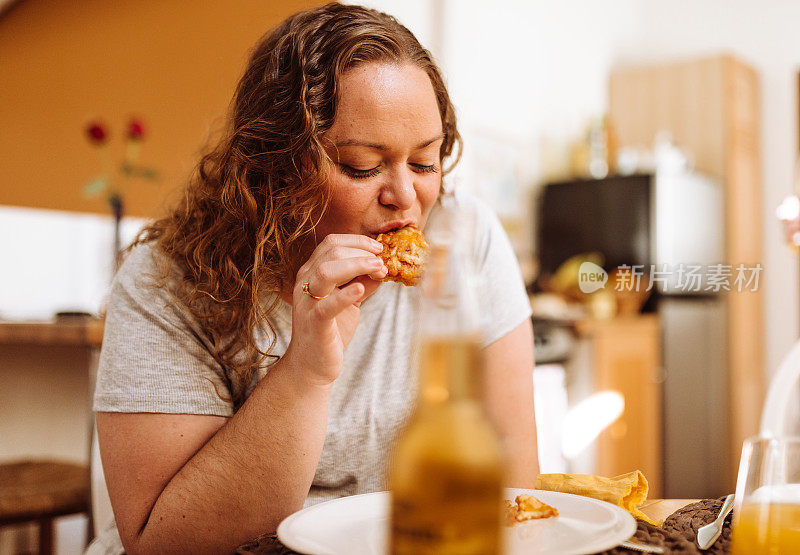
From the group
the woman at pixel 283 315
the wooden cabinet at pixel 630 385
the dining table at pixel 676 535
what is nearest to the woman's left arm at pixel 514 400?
the woman at pixel 283 315

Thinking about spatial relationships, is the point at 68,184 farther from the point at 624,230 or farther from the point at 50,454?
the point at 624,230

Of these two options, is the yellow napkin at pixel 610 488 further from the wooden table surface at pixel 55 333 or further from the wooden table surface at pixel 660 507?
the wooden table surface at pixel 55 333

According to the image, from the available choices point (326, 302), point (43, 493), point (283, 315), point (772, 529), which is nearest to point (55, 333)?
point (43, 493)

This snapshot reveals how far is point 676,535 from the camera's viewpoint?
2.22ft

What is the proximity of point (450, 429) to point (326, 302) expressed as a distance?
427 millimetres

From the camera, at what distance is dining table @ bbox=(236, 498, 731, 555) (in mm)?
644

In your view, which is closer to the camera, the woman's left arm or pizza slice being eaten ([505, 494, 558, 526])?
pizza slice being eaten ([505, 494, 558, 526])

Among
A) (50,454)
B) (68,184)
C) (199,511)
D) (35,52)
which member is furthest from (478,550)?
(35,52)

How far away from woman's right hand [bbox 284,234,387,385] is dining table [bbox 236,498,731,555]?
21 centimetres

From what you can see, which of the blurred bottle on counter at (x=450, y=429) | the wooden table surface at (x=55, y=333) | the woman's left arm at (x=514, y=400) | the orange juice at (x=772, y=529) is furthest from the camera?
the wooden table surface at (x=55, y=333)

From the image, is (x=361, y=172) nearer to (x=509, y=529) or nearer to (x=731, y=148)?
(x=509, y=529)

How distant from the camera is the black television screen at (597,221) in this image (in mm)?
4156

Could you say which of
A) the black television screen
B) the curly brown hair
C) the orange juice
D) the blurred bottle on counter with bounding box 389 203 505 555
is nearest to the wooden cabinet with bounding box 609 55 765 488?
the black television screen

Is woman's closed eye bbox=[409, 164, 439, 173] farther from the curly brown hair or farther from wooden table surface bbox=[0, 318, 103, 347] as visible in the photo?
wooden table surface bbox=[0, 318, 103, 347]
